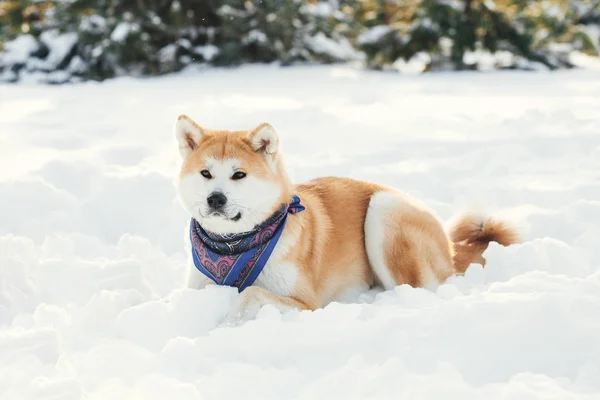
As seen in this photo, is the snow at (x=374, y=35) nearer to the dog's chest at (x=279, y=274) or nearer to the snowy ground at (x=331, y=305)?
the snowy ground at (x=331, y=305)

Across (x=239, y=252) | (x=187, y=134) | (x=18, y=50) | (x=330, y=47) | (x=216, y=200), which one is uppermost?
(x=187, y=134)

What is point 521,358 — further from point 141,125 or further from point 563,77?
point 563,77

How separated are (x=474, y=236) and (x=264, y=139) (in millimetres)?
1540

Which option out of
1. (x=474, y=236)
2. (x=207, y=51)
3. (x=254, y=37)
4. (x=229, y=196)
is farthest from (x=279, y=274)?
(x=254, y=37)

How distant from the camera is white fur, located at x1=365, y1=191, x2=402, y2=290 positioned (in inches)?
154

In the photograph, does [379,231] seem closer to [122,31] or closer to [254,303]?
[254,303]

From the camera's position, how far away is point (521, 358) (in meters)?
2.62

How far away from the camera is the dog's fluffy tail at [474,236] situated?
4090 millimetres

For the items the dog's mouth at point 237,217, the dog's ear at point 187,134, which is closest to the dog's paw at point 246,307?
the dog's mouth at point 237,217

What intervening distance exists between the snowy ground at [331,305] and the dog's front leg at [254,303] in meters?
0.09

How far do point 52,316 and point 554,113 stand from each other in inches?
229

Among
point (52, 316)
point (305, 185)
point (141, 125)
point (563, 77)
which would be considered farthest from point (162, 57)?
point (52, 316)

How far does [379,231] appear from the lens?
3922 mm

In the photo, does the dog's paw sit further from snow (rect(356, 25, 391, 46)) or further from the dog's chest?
snow (rect(356, 25, 391, 46))
